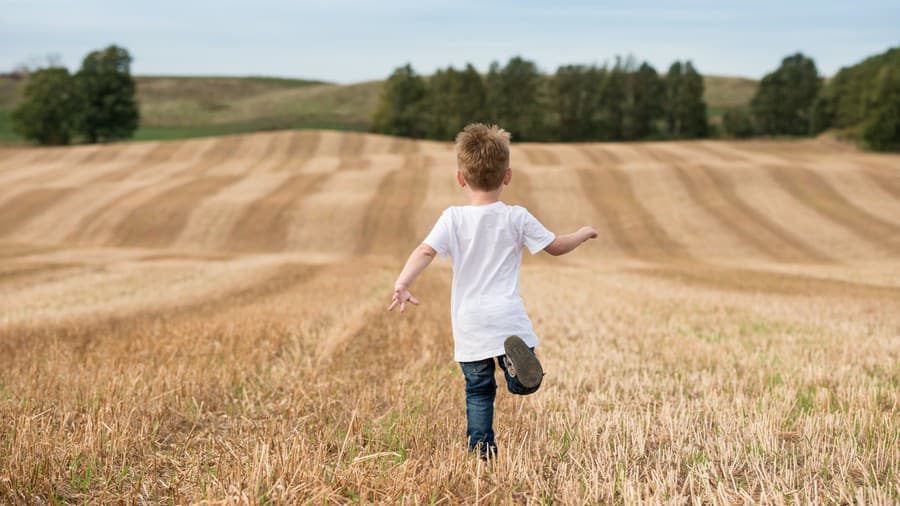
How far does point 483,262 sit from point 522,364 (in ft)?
2.48

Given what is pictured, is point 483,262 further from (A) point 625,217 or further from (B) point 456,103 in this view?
(B) point 456,103

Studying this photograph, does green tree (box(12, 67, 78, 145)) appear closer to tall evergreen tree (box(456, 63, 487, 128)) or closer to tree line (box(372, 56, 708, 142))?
tree line (box(372, 56, 708, 142))

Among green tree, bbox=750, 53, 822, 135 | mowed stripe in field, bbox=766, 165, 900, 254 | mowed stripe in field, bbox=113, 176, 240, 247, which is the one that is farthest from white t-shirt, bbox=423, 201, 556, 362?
green tree, bbox=750, 53, 822, 135

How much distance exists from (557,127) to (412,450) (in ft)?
301

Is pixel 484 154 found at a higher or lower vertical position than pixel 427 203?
higher

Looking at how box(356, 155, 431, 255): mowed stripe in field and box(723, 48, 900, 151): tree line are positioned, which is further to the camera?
box(723, 48, 900, 151): tree line

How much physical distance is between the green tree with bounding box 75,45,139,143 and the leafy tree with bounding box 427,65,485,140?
3761 cm

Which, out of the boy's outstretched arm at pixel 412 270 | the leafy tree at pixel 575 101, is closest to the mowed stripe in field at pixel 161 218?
the boy's outstretched arm at pixel 412 270

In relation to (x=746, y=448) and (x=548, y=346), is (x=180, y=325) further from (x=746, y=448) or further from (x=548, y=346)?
(x=746, y=448)

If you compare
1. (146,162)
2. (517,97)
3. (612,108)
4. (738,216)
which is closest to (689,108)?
(612,108)

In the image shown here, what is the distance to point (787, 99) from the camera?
93.1m

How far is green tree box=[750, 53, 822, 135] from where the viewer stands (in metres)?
→ 93.1

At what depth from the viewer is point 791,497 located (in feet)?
11.8

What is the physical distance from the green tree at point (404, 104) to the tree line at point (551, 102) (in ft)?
0.44
